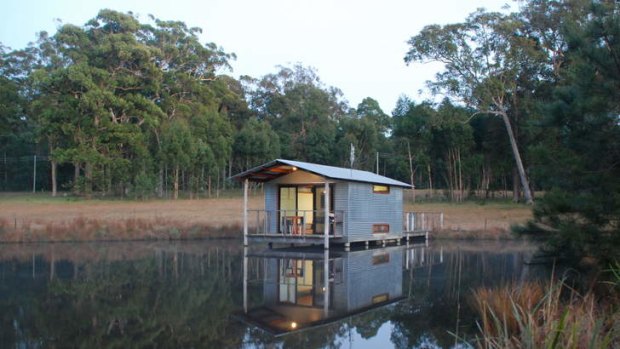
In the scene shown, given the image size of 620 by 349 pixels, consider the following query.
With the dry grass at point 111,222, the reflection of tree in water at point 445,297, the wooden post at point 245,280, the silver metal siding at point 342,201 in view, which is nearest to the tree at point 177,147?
the dry grass at point 111,222

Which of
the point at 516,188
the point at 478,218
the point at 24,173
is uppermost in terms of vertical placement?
the point at 24,173

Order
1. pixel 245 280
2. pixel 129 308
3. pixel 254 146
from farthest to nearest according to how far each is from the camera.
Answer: pixel 254 146, pixel 245 280, pixel 129 308

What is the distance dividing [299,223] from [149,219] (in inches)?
302

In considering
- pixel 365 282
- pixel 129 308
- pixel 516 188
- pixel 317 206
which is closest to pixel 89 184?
pixel 317 206

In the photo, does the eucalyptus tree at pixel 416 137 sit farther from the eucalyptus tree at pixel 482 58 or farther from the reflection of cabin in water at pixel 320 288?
the reflection of cabin in water at pixel 320 288

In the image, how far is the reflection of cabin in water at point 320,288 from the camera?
9.61 metres

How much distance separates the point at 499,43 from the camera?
36344mm

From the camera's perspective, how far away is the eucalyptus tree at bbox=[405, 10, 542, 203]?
118 feet

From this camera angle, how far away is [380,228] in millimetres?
23812

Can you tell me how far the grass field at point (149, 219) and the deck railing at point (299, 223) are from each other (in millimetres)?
3677

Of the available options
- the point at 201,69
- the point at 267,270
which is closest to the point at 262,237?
the point at 267,270

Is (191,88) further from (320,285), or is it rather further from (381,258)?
(320,285)

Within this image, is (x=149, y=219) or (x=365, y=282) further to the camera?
(x=149, y=219)

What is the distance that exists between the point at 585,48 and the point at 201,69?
1563 inches
